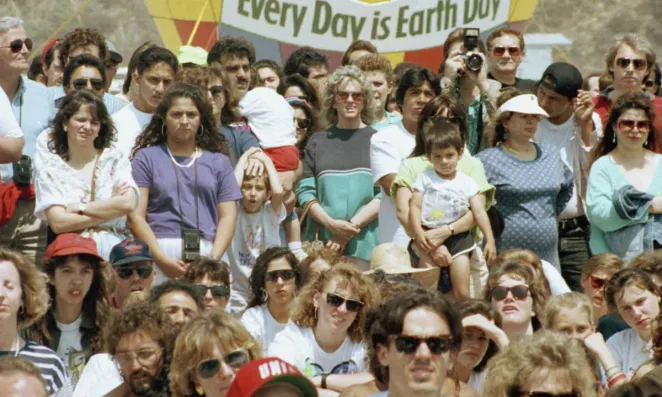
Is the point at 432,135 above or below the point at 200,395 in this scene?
above

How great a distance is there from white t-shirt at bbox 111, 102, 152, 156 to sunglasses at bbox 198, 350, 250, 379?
2956 millimetres

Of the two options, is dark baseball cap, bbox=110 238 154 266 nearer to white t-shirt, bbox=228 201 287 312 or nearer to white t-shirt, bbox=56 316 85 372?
white t-shirt, bbox=56 316 85 372

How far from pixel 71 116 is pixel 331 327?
1.89 m

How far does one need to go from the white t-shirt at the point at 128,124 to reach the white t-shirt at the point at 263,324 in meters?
1.35

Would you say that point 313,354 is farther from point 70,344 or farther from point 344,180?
point 344,180

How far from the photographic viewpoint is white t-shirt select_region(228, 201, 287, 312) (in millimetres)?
8664

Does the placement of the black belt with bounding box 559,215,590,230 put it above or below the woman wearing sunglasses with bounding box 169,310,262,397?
above

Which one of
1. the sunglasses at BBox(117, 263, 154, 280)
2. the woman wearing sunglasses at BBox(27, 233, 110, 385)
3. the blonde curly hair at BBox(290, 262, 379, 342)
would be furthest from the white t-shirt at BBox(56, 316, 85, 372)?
the blonde curly hair at BBox(290, 262, 379, 342)

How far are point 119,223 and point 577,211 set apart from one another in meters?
3.02

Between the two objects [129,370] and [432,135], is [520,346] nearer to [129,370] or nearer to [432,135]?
[129,370]

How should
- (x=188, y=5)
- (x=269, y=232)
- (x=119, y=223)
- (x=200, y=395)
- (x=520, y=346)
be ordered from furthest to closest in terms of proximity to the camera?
(x=188, y=5) → (x=269, y=232) → (x=119, y=223) → (x=200, y=395) → (x=520, y=346)

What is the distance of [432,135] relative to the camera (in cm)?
816

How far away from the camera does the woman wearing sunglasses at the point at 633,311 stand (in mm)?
7133

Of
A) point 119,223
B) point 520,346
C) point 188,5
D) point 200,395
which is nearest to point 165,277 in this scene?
point 119,223
